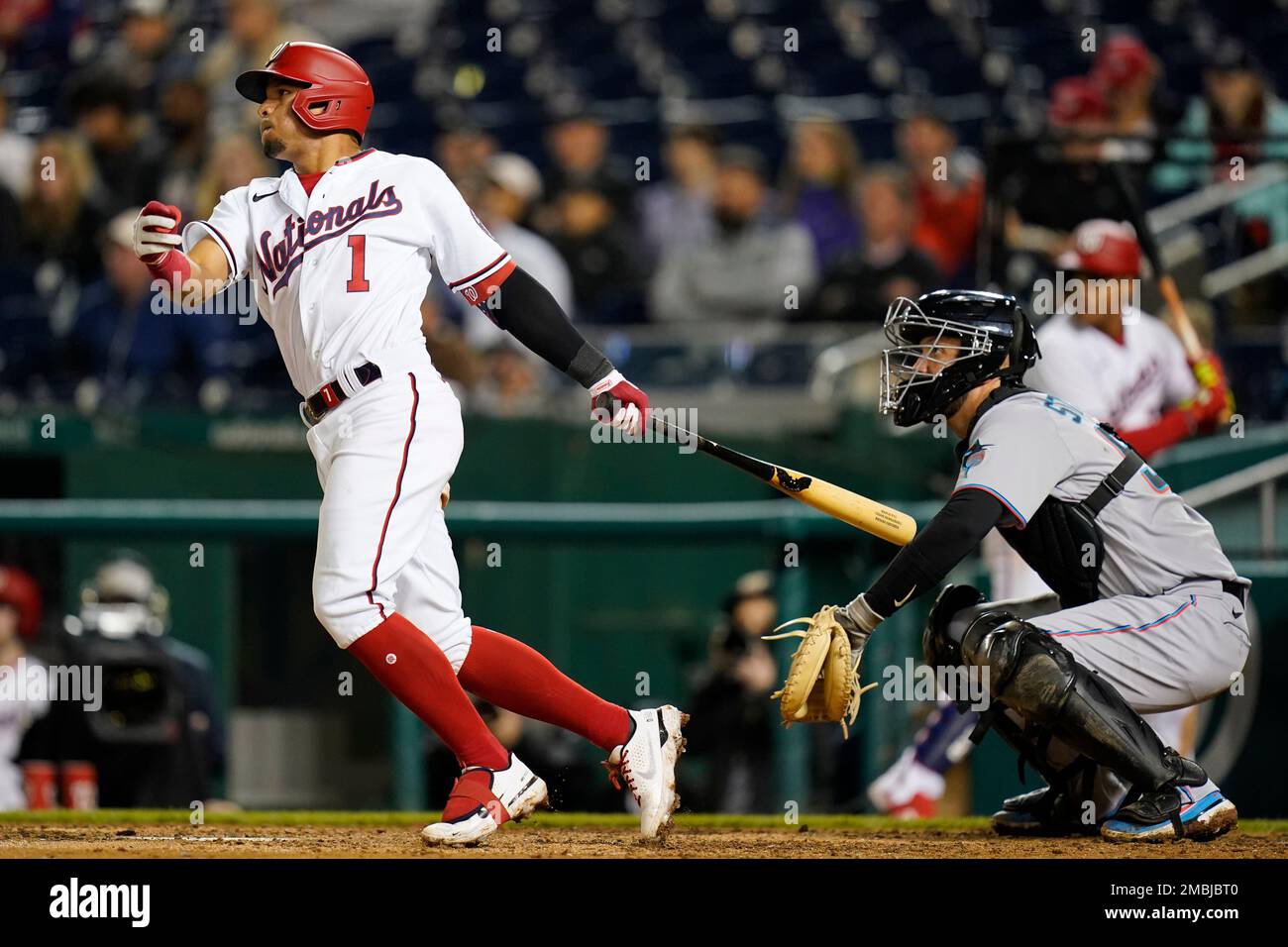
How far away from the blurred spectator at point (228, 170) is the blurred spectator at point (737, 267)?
1.88 m

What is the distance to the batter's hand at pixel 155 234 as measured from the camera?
3.85m

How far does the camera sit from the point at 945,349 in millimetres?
4172

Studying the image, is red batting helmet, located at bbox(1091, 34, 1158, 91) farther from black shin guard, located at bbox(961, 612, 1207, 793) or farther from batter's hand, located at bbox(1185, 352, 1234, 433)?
black shin guard, located at bbox(961, 612, 1207, 793)

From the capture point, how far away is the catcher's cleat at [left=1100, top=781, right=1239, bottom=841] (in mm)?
4000

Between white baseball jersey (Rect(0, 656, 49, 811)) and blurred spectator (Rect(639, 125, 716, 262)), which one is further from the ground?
blurred spectator (Rect(639, 125, 716, 262))

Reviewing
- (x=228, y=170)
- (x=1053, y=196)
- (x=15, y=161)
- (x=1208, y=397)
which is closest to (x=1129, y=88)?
(x=1053, y=196)

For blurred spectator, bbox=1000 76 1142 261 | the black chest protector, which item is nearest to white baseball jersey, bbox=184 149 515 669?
the black chest protector

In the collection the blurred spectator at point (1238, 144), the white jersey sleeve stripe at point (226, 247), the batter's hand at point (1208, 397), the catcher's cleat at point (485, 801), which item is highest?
the blurred spectator at point (1238, 144)

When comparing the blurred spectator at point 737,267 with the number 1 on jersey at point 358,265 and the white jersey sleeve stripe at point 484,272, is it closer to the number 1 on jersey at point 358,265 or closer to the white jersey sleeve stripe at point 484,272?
the white jersey sleeve stripe at point 484,272

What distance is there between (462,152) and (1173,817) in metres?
6.20

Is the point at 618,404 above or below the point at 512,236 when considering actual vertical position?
below

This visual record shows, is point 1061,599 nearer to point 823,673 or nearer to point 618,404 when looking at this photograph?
point 823,673

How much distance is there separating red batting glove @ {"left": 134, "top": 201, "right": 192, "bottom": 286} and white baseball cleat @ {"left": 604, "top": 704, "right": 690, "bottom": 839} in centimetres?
131

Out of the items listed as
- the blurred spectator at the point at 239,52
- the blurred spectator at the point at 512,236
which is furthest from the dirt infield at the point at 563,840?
the blurred spectator at the point at 239,52
